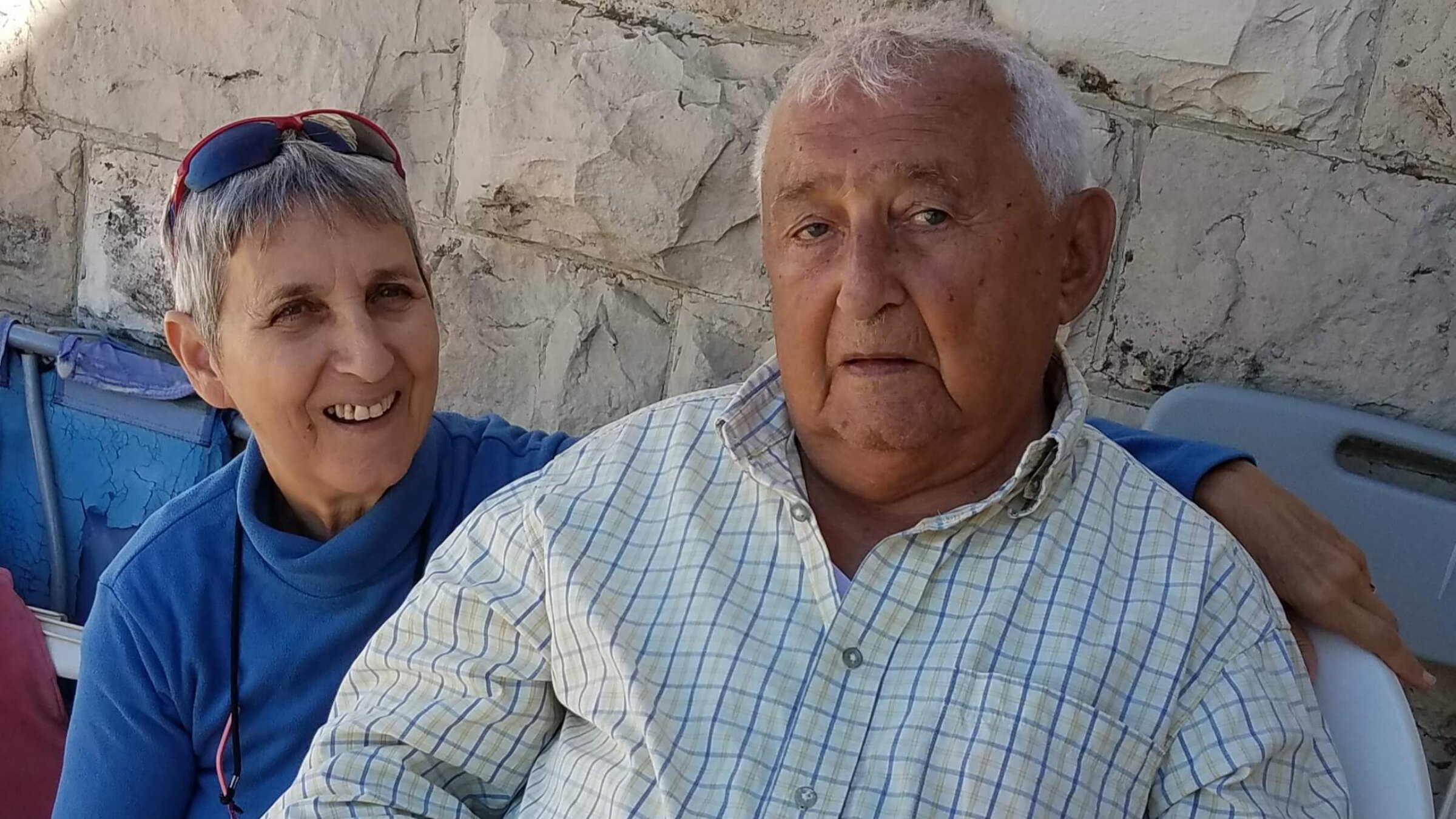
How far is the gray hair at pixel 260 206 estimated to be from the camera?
168 centimetres

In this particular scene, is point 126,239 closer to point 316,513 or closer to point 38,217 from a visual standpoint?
point 38,217

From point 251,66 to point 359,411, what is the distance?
987 millimetres

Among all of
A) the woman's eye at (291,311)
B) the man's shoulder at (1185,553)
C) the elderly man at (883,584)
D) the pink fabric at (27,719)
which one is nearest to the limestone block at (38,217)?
the pink fabric at (27,719)

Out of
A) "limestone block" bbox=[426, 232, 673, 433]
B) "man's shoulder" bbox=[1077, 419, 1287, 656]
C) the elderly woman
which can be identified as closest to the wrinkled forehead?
"man's shoulder" bbox=[1077, 419, 1287, 656]

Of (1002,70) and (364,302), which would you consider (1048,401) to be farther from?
(364,302)

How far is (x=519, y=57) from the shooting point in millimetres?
2186

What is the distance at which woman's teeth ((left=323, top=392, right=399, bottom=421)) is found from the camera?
68.6 inches

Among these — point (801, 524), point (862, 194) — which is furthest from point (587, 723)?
point (862, 194)

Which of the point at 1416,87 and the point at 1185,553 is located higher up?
the point at 1416,87

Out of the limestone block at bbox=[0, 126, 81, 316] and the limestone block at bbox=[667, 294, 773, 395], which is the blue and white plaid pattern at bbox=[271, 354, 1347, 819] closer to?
the limestone block at bbox=[667, 294, 773, 395]

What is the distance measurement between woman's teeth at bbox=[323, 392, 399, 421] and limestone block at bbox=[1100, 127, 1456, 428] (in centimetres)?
112

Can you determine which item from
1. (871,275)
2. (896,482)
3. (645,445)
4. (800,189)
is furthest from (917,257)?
(645,445)

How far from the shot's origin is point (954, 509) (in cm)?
152

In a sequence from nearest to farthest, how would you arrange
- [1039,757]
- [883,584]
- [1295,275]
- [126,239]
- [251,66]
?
[1039,757] < [883,584] < [1295,275] < [251,66] < [126,239]
